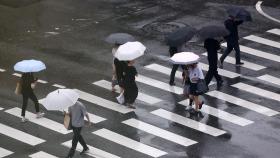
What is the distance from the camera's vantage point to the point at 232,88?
22.2 metres

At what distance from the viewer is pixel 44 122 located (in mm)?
20391

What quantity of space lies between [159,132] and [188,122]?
100 cm

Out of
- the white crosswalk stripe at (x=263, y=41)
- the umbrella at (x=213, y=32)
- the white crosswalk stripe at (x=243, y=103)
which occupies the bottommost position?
the white crosswalk stripe at (x=243, y=103)

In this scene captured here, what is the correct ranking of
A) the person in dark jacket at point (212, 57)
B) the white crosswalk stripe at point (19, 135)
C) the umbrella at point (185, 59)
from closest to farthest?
the white crosswalk stripe at point (19, 135) < the umbrella at point (185, 59) < the person in dark jacket at point (212, 57)

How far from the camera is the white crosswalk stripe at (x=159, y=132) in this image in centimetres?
1892

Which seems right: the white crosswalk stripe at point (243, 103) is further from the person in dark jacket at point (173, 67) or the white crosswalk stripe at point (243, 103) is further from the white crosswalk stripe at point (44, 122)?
the white crosswalk stripe at point (44, 122)

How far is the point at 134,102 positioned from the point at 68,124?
377 centimetres

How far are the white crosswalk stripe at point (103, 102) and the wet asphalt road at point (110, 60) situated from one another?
24cm

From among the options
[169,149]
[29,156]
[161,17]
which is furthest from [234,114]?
[161,17]

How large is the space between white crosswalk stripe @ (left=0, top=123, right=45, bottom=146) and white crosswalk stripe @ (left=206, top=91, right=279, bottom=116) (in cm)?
529

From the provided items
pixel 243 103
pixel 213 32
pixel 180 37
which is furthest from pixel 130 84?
pixel 243 103

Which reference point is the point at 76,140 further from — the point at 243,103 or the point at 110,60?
the point at 110,60

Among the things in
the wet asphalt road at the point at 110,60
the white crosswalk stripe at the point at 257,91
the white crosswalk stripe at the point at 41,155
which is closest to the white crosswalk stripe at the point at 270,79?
the wet asphalt road at the point at 110,60

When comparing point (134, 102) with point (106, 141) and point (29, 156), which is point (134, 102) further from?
point (29, 156)
